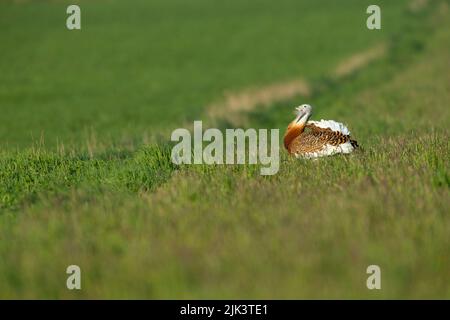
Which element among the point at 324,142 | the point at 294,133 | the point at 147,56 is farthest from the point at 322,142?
the point at 147,56

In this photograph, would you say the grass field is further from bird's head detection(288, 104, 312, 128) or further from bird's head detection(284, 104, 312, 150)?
bird's head detection(288, 104, 312, 128)

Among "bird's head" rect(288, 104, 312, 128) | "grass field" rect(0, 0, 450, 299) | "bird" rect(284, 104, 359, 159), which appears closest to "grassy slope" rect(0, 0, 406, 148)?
"grass field" rect(0, 0, 450, 299)

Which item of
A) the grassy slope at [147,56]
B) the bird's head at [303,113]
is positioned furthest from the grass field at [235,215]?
the grassy slope at [147,56]

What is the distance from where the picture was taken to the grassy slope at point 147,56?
21.3 meters

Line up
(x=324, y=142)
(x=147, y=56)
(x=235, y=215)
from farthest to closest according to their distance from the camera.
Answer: (x=147, y=56) < (x=324, y=142) < (x=235, y=215)

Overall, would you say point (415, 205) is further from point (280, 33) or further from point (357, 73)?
point (280, 33)

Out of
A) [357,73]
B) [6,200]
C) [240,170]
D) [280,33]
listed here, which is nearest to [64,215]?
[6,200]

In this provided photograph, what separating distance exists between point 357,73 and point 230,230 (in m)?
21.0

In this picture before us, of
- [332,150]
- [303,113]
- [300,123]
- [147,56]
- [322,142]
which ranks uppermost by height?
[147,56]

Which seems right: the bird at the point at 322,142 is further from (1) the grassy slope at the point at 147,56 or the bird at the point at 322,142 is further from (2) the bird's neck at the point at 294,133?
(1) the grassy slope at the point at 147,56

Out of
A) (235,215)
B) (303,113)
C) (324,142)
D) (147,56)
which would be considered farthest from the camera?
(147,56)

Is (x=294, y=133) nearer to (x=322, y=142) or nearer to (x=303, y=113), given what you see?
(x=303, y=113)

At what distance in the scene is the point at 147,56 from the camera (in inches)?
1469

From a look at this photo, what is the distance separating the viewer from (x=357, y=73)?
2681 cm
